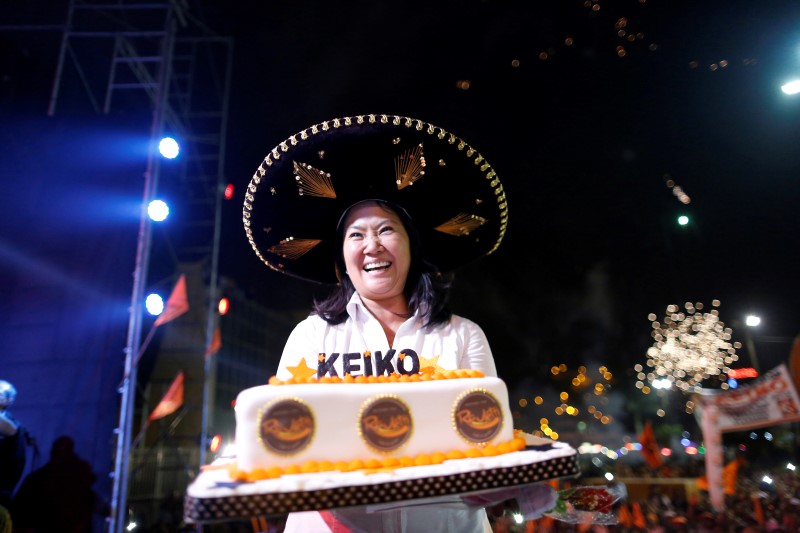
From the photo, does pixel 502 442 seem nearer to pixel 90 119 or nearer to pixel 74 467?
pixel 74 467

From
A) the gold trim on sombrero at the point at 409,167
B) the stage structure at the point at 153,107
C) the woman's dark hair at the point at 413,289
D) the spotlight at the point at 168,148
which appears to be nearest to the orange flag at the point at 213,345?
the stage structure at the point at 153,107

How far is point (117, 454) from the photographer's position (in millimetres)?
8164

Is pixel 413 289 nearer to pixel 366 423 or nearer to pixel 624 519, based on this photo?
pixel 366 423

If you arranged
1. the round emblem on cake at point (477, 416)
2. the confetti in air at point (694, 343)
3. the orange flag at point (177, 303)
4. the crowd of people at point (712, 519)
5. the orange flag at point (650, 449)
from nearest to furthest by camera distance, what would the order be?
the round emblem on cake at point (477, 416), the crowd of people at point (712, 519), the orange flag at point (177, 303), the orange flag at point (650, 449), the confetti in air at point (694, 343)

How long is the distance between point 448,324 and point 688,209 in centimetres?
1314

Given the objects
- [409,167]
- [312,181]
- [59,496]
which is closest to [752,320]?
[409,167]

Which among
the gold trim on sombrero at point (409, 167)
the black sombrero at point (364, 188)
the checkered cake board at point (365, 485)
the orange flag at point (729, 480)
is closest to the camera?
the checkered cake board at point (365, 485)

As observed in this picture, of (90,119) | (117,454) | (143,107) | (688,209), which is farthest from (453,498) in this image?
(688,209)

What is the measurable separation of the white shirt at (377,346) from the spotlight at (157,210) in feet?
24.5

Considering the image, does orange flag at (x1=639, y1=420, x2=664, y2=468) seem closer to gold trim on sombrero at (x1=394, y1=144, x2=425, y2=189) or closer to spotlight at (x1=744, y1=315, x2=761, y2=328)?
spotlight at (x1=744, y1=315, x2=761, y2=328)

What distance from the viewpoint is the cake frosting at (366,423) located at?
1963mm

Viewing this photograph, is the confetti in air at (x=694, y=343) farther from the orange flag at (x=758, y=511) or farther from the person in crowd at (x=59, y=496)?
the person in crowd at (x=59, y=496)

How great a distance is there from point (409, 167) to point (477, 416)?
5.00 ft

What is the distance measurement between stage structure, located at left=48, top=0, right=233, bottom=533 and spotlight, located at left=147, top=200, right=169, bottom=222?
128mm
